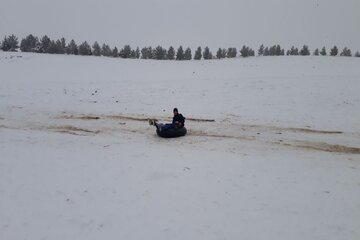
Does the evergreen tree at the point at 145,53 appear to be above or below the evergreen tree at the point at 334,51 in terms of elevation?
below

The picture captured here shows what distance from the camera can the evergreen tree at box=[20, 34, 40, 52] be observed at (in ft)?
229

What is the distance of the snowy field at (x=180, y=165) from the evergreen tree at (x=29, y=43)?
139ft

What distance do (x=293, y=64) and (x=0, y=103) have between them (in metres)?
37.7

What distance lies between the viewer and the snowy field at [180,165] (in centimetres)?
938

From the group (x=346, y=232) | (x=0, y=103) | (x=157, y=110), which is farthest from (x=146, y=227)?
(x=0, y=103)

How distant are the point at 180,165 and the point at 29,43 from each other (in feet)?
220

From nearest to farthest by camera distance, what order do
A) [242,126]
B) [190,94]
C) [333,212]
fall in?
[333,212], [242,126], [190,94]

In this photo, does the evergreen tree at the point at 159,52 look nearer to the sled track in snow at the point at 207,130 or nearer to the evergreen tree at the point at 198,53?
the evergreen tree at the point at 198,53

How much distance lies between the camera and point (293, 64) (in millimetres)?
47938

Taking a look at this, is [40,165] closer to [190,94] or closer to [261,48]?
[190,94]

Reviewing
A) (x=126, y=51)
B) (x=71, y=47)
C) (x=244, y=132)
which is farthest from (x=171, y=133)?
(x=71, y=47)

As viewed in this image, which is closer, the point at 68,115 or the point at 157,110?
the point at 68,115

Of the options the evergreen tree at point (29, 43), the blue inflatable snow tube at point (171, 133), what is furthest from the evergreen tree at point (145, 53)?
the blue inflatable snow tube at point (171, 133)

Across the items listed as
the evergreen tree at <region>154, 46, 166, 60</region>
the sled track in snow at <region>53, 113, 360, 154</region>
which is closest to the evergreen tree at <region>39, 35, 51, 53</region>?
the evergreen tree at <region>154, 46, 166, 60</region>
